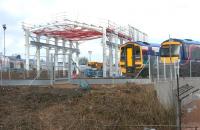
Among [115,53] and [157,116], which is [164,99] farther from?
[115,53]

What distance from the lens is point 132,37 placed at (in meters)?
49.6

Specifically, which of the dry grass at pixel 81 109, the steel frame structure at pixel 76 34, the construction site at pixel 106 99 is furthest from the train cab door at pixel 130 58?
the dry grass at pixel 81 109

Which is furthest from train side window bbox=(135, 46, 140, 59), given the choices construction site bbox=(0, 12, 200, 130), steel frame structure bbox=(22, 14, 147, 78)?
steel frame structure bbox=(22, 14, 147, 78)

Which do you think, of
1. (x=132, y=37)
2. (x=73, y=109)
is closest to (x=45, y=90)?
(x=73, y=109)

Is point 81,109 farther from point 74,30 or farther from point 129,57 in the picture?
point 74,30

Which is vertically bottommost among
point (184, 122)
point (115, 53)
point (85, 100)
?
point (184, 122)

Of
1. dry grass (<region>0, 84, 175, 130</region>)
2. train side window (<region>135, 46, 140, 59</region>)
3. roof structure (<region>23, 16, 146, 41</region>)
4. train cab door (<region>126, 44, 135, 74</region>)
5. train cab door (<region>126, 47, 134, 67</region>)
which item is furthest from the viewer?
roof structure (<region>23, 16, 146, 41</region>)

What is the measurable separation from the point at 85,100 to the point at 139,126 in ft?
10.2

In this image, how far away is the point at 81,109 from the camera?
17.7 m

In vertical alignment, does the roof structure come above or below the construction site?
above

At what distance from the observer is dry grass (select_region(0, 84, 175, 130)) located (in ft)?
54.3

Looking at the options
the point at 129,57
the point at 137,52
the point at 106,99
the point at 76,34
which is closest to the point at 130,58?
the point at 129,57

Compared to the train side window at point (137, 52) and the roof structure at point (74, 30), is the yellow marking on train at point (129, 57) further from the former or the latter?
the roof structure at point (74, 30)

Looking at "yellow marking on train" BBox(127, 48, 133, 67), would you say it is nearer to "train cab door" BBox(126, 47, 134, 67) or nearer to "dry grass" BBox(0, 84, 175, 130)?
"train cab door" BBox(126, 47, 134, 67)
